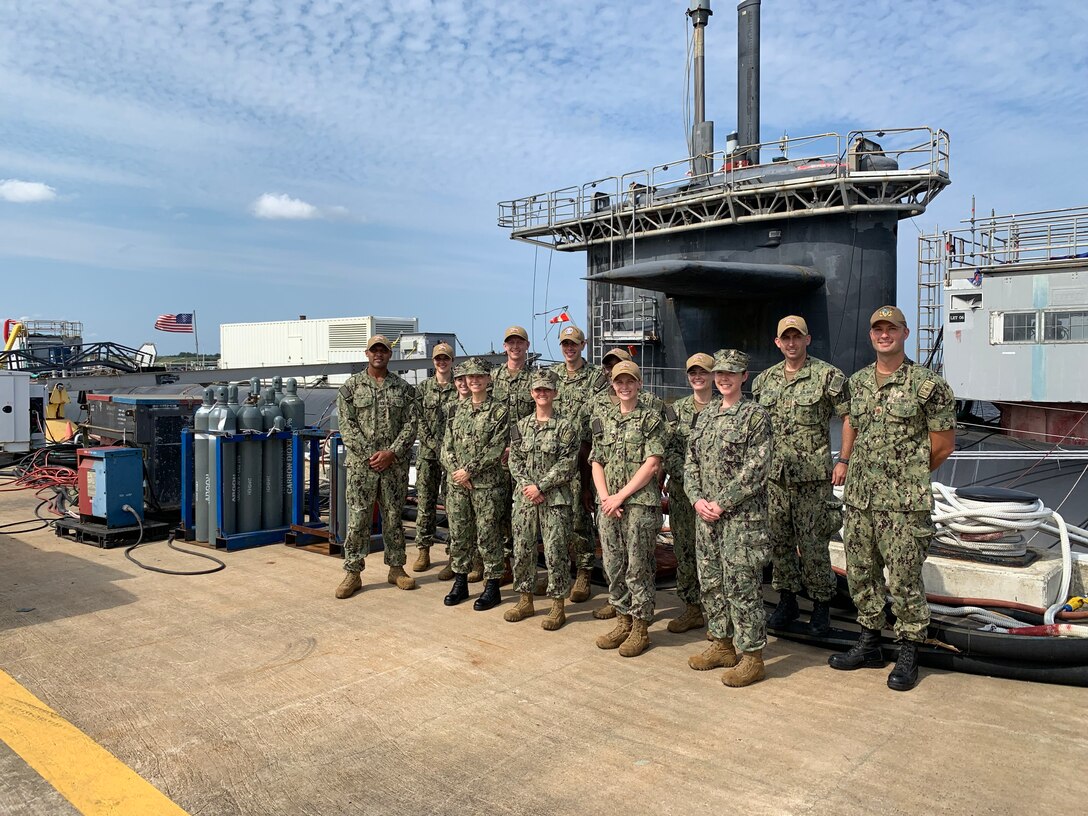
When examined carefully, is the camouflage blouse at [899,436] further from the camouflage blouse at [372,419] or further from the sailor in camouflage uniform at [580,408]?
the camouflage blouse at [372,419]

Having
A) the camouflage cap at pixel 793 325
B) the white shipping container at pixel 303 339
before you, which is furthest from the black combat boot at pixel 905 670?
the white shipping container at pixel 303 339

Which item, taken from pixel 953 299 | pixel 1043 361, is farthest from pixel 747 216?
pixel 1043 361

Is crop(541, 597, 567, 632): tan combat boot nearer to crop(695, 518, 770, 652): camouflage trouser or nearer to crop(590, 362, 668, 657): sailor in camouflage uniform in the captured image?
crop(590, 362, 668, 657): sailor in camouflage uniform

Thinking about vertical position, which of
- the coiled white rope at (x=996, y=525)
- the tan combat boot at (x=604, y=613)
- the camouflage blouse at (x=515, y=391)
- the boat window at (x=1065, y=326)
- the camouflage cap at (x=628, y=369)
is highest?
the boat window at (x=1065, y=326)

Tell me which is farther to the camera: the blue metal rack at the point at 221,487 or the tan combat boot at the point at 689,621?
the blue metal rack at the point at 221,487

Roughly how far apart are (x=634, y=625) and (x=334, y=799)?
234 cm

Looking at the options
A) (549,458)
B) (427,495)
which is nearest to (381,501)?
(427,495)

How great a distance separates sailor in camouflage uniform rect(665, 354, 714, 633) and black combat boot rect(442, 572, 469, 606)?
5.39 ft

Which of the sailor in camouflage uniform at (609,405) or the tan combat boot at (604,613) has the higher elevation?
the sailor in camouflage uniform at (609,405)

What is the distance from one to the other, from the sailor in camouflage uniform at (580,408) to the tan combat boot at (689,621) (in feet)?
3.24

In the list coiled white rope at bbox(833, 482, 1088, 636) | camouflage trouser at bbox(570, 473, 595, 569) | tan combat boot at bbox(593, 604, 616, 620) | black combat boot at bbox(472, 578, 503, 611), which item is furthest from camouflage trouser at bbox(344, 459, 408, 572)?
A: coiled white rope at bbox(833, 482, 1088, 636)

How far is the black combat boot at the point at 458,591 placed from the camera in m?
6.06

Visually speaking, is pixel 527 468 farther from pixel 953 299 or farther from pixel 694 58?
pixel 694 58

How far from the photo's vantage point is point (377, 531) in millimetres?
8516
